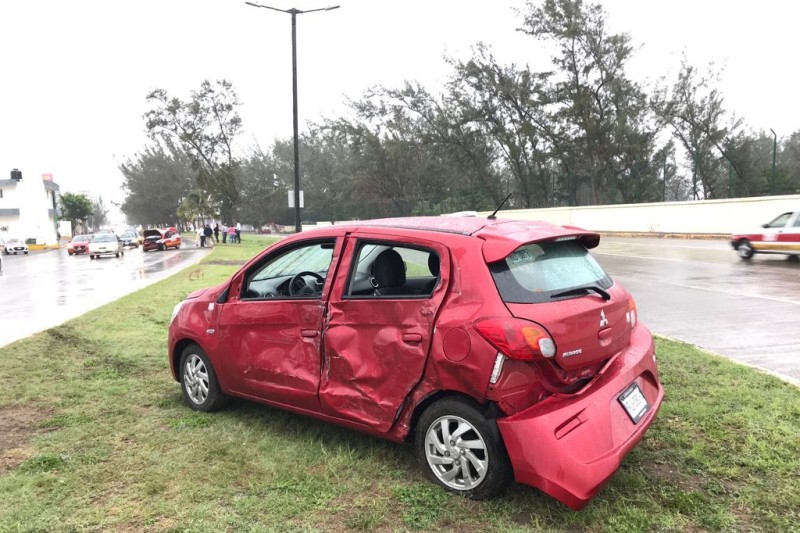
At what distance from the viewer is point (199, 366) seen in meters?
4.71

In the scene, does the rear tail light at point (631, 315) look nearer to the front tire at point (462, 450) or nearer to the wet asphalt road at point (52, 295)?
the front tire at point (462, 450)

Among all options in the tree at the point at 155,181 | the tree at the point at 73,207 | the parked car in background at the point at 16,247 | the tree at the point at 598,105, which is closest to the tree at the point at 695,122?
the tree at the point at 598,105

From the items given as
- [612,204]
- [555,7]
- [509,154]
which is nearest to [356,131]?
[509,154]

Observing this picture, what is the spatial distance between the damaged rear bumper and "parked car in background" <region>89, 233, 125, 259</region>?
34.2m

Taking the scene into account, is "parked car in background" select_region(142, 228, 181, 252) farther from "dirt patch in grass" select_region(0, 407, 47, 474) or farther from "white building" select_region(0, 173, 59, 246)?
"dirt patch in grass" select_region(0, 407, 47, 474)

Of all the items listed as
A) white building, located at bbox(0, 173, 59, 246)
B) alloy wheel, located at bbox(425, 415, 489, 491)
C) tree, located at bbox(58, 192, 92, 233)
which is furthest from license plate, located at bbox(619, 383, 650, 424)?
tree, located at bbox(58, 192, 92, 233)

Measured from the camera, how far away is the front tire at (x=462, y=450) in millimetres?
3016

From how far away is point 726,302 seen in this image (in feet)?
31.4

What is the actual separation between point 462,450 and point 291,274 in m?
2.45

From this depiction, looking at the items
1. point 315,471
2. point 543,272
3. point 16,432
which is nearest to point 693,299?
point 543,272

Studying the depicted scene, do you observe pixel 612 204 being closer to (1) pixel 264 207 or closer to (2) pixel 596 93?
(2) pixel 596 93

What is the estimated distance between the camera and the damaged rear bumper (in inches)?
109

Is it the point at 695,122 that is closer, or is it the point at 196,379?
the point at 196,379

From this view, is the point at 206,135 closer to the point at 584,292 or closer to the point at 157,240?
the point at 157,240
